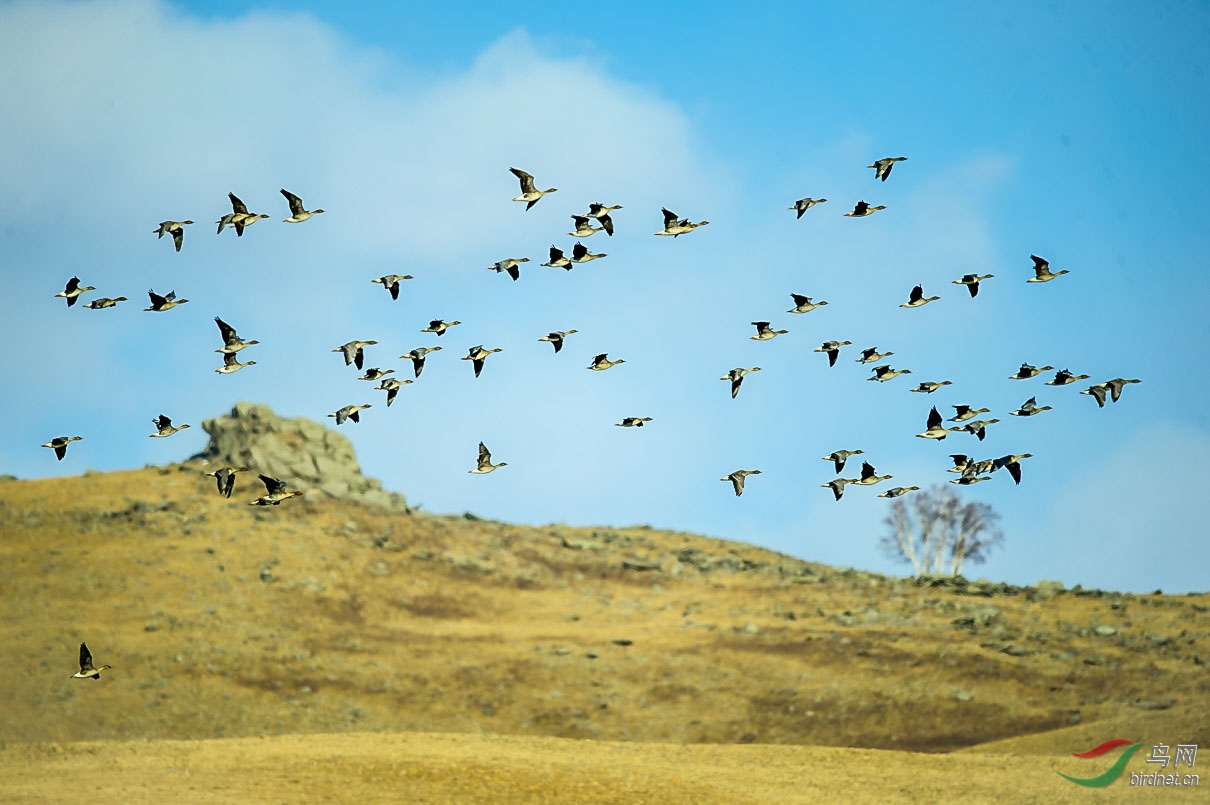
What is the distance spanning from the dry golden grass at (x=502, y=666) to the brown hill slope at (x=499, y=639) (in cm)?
13

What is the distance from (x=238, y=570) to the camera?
176ft

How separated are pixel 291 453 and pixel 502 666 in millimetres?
21182

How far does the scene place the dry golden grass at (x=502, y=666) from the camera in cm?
3303

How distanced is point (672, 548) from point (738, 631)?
17.0 m

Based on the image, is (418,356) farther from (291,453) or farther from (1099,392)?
(291,453)

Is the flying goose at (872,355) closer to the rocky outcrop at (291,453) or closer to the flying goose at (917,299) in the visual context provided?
the flying goose at (917,299)

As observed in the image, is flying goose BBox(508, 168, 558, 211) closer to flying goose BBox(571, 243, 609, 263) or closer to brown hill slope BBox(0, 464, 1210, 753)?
flying goose BBox(571, 243, 609, 263)

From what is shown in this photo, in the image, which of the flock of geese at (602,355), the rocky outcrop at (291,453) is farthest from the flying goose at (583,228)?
the rocky outcrop at (291,453)

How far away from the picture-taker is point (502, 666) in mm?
47531

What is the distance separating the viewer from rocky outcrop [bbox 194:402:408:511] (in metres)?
63.2

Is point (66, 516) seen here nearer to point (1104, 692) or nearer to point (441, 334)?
point (441, 334)

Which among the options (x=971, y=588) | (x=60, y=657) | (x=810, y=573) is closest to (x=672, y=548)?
(x=810, y=573)

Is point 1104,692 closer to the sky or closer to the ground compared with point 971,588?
closer to the ground

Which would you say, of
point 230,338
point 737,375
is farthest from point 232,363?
point 737,375
